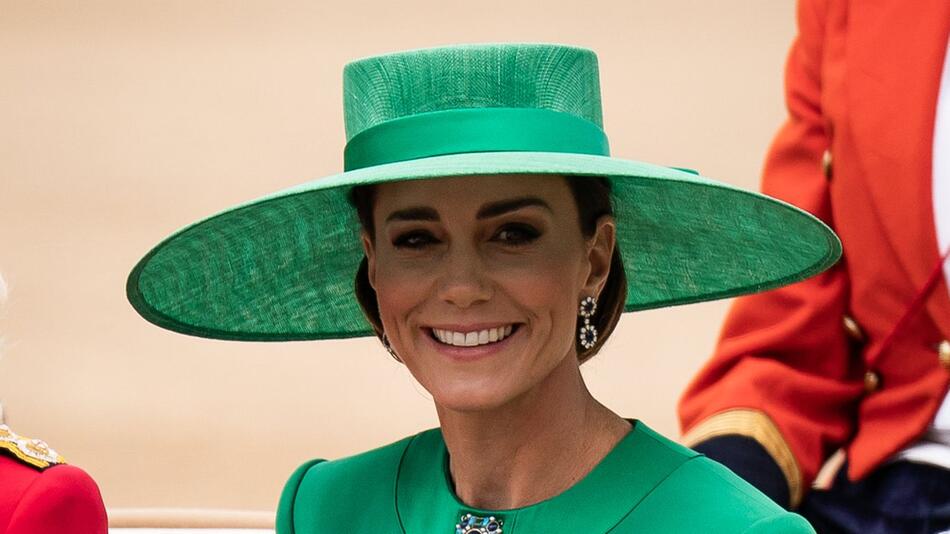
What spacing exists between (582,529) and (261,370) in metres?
2.09

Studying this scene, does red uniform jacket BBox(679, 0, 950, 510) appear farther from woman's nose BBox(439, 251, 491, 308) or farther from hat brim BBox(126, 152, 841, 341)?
woman's nose BBox(439, 251, 491, 308)

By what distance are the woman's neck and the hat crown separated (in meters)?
0.26

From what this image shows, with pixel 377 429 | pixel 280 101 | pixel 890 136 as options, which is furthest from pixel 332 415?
pixel 890 136

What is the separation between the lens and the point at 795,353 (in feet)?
7.71

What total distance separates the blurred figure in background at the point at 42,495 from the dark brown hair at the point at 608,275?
33 centimetres

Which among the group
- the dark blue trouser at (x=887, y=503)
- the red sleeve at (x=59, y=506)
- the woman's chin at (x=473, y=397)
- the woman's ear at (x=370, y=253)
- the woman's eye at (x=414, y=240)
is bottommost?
the dark blue trouser at (x=887, y=503)

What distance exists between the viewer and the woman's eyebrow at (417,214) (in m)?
1.59

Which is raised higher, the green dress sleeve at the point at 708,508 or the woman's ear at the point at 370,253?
the woman's ear at the point at 370,253

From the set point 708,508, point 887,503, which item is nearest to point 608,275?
point 708,508

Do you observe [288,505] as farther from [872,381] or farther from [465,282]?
[872,381]

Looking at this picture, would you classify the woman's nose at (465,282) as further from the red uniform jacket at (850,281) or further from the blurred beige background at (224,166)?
the blurred beige background at (224,166)

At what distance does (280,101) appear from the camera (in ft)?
12.0

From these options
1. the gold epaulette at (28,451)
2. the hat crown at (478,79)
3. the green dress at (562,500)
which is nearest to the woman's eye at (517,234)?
the hat crown at (478,79)

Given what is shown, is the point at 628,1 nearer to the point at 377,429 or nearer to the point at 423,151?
the point at 377,429
